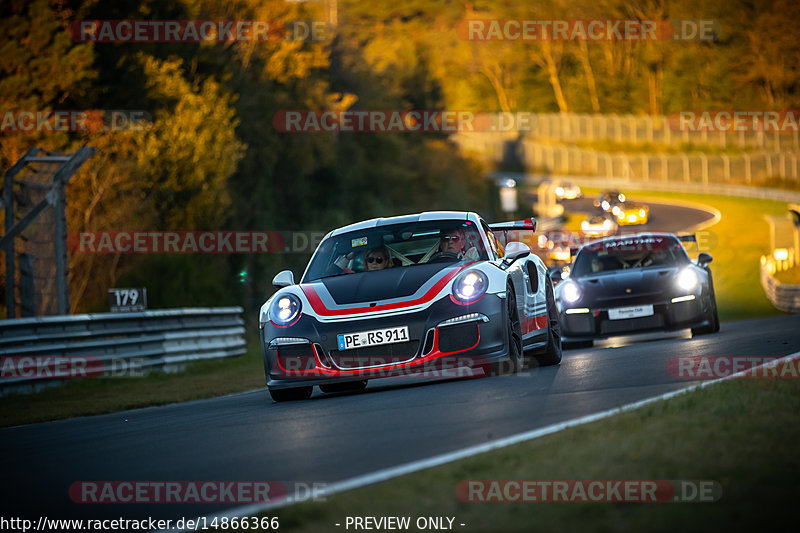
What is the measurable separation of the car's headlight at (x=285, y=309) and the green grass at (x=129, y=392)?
1464 millimetres

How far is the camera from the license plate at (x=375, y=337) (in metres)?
9.88

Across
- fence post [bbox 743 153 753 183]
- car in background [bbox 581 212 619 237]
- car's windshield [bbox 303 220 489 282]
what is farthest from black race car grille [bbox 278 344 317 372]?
fence post [bbox 743 153 753 183]

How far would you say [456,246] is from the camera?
37.0ft

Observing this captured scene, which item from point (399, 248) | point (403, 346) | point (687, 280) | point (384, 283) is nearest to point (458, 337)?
point (403, 346)

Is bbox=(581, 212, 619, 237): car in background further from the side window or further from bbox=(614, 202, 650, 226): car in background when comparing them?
the side window

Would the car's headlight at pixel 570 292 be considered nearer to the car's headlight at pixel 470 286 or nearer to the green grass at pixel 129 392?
the green grass at pixel 129 392

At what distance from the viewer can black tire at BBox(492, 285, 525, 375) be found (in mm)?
10352

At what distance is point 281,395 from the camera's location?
1075cm

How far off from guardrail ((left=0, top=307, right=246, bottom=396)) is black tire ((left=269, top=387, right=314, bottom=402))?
19.5ft

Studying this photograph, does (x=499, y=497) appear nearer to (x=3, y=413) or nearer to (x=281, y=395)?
(x=281, y=395)

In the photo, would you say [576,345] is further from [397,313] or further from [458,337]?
[397,313]

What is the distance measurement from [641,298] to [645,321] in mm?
295

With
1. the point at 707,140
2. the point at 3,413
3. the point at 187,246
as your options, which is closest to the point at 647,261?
the point at 3,413

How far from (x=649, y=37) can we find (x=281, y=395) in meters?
109
